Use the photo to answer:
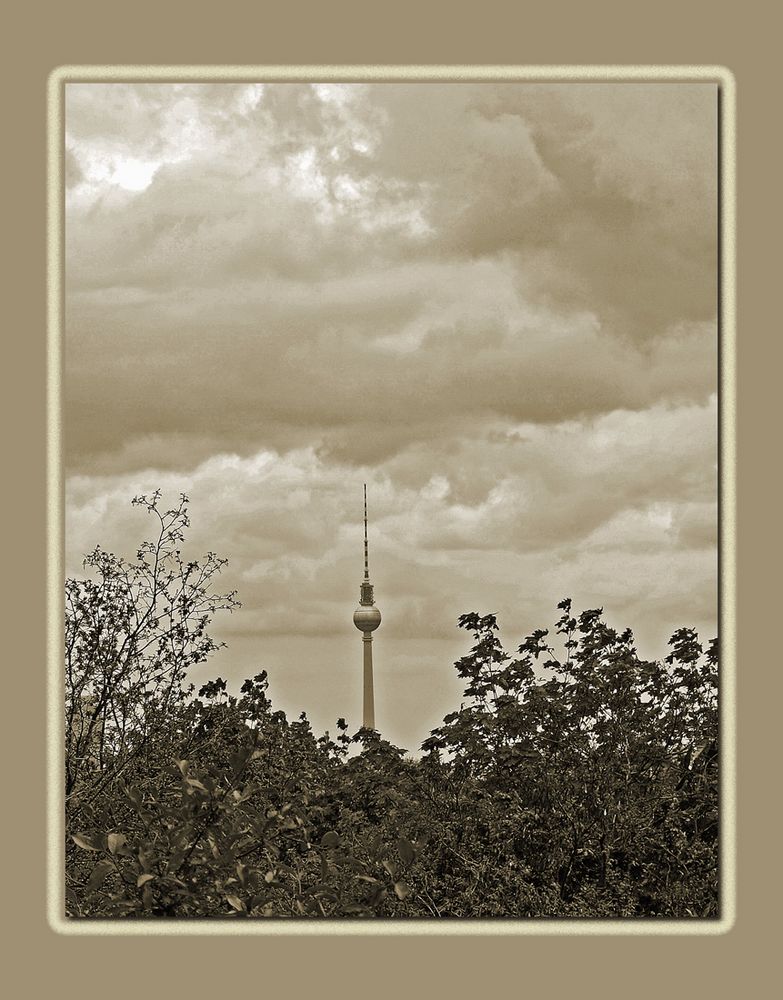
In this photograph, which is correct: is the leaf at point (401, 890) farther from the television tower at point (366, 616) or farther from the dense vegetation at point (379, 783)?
the television tower at point (366, 616)

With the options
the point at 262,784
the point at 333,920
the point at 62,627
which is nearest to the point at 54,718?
the point at 62,627

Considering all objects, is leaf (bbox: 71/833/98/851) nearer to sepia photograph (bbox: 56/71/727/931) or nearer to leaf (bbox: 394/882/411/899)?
sepia photograph (bbox: 56/71/727/931)

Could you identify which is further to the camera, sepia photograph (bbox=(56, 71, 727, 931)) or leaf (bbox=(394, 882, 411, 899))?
sepia photograph (bbox=(56, 71, 727, 931))

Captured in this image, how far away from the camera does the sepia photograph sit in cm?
696

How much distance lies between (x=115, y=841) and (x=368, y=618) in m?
1.49

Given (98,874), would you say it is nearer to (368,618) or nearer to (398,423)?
(368,618)

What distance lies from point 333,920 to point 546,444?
7.57 feet

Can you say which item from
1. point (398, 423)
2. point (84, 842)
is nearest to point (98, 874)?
point (84, 842)

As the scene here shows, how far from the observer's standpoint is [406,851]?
7008 mm

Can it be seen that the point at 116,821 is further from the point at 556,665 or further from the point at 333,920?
the point at 556,665

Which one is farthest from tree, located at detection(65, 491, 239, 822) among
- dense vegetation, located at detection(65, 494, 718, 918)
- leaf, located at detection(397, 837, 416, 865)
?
leaf, located at detection(397, 837, 416, 865)

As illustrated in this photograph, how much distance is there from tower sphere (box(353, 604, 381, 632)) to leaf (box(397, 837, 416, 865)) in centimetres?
97

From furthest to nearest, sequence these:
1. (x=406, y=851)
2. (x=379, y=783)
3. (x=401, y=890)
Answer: (x=379, y=783)
(x=406, y=851)
(x=401, y=890)

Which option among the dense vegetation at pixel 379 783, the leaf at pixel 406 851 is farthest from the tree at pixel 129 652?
the leaf at pixel 406 851
